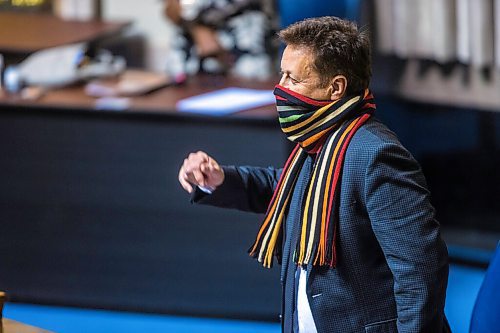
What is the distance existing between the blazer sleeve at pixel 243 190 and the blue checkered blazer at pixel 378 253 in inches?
6.2

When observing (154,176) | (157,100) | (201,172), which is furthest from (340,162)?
(157,100)

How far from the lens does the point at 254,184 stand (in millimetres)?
2248

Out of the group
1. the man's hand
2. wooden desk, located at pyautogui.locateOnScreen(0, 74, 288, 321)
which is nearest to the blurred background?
wooden desk, located at pyautogui.locateOnScreen(0, 74, 288, 321)

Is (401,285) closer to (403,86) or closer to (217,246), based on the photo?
(217,246)

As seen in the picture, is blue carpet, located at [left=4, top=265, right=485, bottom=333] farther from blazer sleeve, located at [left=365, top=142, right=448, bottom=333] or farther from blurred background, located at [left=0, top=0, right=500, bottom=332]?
blazer sleeve, located at [left=365, top=142, right=448, bottom=333]

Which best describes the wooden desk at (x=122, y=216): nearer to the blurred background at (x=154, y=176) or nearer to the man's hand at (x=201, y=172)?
the blurred background at (x=154, y=176)

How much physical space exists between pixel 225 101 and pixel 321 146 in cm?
183

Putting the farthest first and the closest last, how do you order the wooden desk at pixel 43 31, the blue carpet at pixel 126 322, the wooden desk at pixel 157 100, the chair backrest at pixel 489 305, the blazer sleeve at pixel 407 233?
the wooden desk at pixel 43 31 → the blue carpet at pixel 126 322 → the wooden desk at pixel 157 100 → the chair backrest at pixel 489 305 → the blazer sleeve at pixel 407 233

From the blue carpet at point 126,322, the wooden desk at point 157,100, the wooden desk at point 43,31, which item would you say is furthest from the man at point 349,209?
the wooden desk at point 43,31

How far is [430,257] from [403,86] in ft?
9.20

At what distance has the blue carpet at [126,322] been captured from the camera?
3809mm

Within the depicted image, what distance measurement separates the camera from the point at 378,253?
1.98 meters

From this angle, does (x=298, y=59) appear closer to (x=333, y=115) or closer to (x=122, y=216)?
(x=333, y=115)

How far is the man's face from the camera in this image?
1.94 meters
